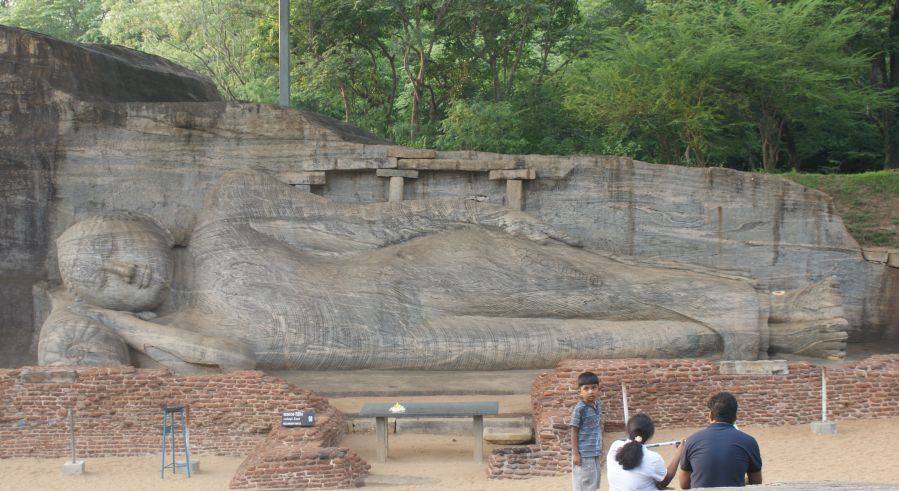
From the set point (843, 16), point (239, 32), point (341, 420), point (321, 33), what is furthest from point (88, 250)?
point (239, 32)

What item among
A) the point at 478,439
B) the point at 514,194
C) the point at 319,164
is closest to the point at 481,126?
the point at 514,194

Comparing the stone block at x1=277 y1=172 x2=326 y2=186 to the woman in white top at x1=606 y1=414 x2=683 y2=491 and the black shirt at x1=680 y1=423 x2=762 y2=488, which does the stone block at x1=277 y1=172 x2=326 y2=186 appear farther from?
the black shirt at x1=680 y1=423 x2=762 y2=488

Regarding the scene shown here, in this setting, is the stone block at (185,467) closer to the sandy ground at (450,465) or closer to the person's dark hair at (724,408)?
the sandy ground at (450,465)

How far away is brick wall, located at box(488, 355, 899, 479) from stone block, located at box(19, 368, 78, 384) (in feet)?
13.7

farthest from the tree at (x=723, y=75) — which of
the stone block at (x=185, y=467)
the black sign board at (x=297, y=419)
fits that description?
the stone block at (x=185, y=467)

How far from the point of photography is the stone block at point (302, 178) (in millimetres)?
12312

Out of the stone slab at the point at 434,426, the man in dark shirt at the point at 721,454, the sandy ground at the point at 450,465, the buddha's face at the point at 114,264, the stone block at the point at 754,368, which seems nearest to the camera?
the man in dark shirt at the point at 721,454

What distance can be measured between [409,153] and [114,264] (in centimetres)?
354

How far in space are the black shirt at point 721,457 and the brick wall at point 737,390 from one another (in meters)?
4.24

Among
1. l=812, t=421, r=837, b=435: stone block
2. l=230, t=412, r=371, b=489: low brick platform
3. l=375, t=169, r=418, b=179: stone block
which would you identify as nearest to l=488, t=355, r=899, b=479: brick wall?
l=812, t=421, r=837, b=435: stone block

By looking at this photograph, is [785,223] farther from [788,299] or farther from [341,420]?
[341,420]

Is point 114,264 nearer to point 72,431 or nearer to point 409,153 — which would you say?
point 72,431

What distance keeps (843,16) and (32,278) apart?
41.9 feet

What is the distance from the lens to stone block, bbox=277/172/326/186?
1231 centimetres
